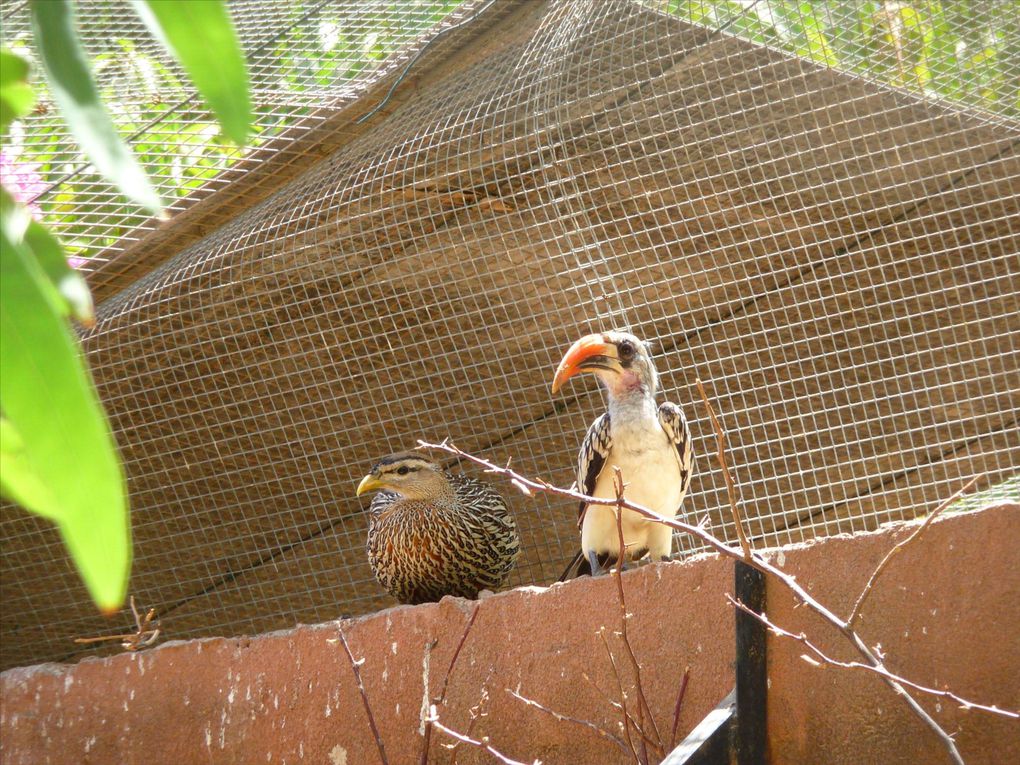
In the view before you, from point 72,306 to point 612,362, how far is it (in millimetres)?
1839

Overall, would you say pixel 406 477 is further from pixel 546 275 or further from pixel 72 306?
pixel 72 306

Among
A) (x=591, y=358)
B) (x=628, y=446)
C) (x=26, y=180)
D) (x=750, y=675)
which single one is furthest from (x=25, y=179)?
(x=750, y=675)

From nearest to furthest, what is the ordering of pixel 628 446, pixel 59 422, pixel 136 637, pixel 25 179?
1. pixel 59 422
2. pixel 136 637
3. pixel 628 446
4. pixel 25 179

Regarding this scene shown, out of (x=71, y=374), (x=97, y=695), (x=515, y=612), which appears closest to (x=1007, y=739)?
(x=515, y=612)

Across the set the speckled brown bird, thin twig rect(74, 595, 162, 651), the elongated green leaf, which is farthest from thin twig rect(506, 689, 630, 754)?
the elongated green leaf

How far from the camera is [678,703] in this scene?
156 cm

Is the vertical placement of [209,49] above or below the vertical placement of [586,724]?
above

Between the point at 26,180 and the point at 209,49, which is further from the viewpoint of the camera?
the point at 26,180

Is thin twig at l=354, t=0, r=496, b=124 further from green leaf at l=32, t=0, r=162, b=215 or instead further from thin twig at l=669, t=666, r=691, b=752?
green leaf at l=32, t=0, r=162, b=215

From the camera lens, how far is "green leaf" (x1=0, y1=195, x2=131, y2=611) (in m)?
0.47

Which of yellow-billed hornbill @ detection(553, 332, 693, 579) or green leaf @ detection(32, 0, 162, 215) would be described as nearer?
green leaf @ detection(32, 0, 162, 215)

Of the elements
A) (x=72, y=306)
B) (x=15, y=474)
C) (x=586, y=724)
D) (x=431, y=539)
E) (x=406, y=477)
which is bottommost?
(x=431, y=539)

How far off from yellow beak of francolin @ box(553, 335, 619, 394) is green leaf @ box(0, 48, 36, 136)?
177 cm

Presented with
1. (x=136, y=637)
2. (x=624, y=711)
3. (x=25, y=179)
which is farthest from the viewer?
(x=25, y=179)
